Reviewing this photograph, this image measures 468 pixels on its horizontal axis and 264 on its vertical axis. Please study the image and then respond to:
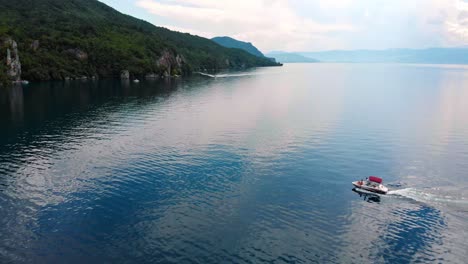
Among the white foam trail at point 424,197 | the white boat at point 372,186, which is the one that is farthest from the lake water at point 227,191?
the white boat at point 372,186

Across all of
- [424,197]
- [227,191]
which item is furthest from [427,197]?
[227,191]

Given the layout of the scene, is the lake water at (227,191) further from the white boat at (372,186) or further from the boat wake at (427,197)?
the white boat at (372,186)

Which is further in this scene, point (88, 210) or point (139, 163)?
point (139, 163)

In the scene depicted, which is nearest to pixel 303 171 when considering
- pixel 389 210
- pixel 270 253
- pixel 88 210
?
pixel 389 210

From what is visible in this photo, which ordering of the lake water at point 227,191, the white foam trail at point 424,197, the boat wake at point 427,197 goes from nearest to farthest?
the lake water at point 227,191, the boat wake at point 427,197, the white foam trail at point 424,197

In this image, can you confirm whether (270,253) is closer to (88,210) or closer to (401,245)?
(401,245)

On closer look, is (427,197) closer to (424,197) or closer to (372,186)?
(424,197)
